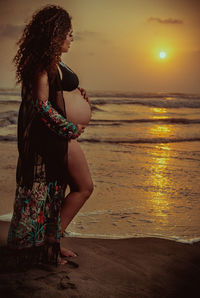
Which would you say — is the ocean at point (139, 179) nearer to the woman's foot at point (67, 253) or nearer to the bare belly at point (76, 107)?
the woman's foot at point (67, 253)

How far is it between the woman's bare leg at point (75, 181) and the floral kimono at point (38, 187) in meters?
0.03

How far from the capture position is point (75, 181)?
1875 millimetres

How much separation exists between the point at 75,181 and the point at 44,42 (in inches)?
25.5

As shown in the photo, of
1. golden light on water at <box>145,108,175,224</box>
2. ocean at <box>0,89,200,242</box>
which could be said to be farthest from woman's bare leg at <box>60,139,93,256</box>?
golden light on water at <box>145,108,175,224</box>

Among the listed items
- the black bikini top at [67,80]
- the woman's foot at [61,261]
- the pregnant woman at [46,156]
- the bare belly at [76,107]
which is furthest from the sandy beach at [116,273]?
the black bikini top at [67,80]

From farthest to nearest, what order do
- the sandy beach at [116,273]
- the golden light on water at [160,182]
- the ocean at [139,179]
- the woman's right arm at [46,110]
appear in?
1. the golden light on water at [160,182]
2. the ocean at [139,179]
3. the woman's right arm at [46,110]
4. the sandy beach at [116,273]

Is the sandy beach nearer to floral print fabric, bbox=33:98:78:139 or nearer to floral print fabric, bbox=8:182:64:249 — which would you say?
floral print fabric, bbox=8:182:64:249

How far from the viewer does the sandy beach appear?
1.61 m

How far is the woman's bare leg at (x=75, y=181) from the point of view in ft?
6.07

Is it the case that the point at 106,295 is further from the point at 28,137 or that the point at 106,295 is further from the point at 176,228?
the point at 176,228

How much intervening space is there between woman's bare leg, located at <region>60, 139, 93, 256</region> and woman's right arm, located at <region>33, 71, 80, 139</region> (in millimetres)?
89

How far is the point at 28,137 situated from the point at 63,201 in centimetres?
35

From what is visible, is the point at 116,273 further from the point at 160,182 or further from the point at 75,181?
the point at 160,182

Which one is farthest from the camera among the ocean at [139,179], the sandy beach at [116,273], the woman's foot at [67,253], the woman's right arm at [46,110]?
the ocean at [139,179]
